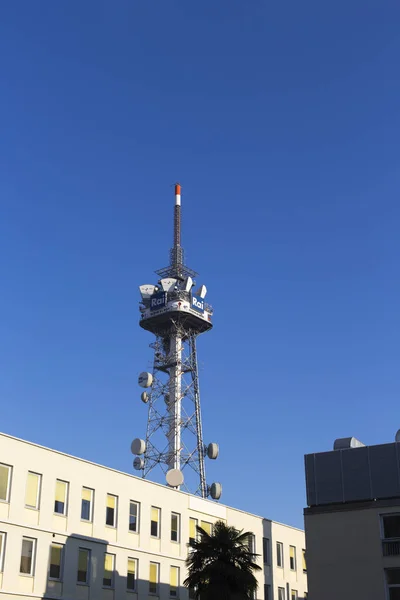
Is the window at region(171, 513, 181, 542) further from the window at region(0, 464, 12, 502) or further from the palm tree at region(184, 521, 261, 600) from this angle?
the window at region(0, 464, 12, 502)

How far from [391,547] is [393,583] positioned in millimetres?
1935

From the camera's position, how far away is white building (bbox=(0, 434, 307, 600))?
154 feet

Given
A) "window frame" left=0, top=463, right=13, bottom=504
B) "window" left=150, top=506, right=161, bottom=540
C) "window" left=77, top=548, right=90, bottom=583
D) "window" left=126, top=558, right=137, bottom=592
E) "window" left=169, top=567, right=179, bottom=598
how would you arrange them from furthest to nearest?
"window" left=169, top=567, right=179, bottom=598 < "window" left=150, top=506, right=161, bottom=540 < "window" left=126, top=558, right=137, bottom=592 < "window" left=77, top=548, right=90, bottom=583 < "window frame" left=0, top=463, right=13, bottom=504

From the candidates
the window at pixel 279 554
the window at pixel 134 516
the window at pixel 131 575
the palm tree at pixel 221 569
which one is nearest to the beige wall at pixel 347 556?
the palm tree at pixel 221 569

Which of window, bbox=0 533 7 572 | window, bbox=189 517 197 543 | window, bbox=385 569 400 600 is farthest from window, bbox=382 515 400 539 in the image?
window, bbox=0 533 7 572

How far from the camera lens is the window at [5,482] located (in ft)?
153

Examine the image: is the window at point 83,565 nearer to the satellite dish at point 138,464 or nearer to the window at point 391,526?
the window at point 391,526

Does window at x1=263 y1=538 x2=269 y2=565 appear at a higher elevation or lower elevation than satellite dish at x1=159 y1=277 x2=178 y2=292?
lower

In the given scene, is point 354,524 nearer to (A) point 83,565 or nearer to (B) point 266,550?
(A) point 83,565

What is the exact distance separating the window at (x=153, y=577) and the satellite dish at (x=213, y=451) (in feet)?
128

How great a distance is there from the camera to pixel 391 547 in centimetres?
4712

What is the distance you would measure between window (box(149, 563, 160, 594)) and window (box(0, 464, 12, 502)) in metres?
14.5

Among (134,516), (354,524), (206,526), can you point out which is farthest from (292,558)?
(354,524)

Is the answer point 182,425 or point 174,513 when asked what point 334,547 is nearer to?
point 174,513
